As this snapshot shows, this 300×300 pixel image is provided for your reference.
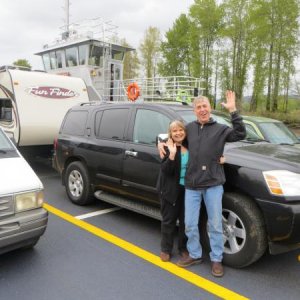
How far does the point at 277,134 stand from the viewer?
7820 millimetres

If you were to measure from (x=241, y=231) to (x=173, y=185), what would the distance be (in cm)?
85

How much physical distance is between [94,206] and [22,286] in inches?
106

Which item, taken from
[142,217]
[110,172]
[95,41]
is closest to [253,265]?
[142,217]

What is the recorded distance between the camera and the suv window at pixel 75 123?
6.12 m

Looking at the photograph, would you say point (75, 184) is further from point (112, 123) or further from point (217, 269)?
point (217, 269)

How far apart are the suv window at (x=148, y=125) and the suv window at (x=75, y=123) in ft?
4.50

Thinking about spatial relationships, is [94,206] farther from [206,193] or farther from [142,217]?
[206,193]

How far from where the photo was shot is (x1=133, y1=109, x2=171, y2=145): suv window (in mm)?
4738

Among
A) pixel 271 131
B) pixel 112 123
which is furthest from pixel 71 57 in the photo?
pixel 112 123

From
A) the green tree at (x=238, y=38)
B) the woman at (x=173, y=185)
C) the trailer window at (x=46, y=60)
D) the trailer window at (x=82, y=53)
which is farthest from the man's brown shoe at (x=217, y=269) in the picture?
the green tree at (x=238, y=38)

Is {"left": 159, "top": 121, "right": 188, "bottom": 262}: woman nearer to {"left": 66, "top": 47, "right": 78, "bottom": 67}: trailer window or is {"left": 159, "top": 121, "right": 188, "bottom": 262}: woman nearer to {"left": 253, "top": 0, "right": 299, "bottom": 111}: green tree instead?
{"left": 66, "top": 47, "right": 78, "bottom": 67}: trailer window

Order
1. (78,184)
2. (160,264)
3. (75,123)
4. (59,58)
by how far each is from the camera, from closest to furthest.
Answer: (160,264)
(78,184)
(75,123)
(59,58)

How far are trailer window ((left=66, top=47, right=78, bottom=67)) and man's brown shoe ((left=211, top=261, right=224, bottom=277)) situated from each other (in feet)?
50.7

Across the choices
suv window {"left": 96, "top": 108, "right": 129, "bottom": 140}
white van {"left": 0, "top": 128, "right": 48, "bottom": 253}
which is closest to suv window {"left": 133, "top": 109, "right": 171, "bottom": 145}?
suv window {"left": 96, "top": 108, "right": 129, "bottom": 140}
